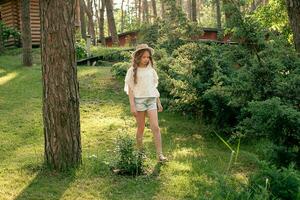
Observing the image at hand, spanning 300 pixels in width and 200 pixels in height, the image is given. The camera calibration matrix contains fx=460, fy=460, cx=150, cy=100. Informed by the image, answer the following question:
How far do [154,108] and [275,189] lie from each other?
2.93 m

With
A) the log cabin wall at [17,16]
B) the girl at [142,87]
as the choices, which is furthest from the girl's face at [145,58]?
the log cabin wall at [17,16]

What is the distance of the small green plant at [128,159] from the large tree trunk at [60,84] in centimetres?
67

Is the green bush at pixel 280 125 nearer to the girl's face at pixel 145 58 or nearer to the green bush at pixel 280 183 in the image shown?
the green bush at pixel 280 183

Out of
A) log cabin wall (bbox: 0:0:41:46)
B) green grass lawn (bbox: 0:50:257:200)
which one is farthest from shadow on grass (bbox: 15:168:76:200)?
log cabin wall (bbox: 0:0:41:46)

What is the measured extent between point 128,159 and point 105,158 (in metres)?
0.81

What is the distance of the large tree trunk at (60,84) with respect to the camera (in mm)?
6660

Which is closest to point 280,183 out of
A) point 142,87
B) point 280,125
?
point 280,125

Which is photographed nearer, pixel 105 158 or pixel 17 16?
pixel 105 158

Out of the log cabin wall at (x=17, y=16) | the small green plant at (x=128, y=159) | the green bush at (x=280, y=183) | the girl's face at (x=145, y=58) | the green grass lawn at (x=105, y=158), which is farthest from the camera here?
the log cabin wall at (x=17, y=16)

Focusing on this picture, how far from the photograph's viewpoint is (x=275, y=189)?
502 centimetres

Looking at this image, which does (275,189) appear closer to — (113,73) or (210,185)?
(210,185)

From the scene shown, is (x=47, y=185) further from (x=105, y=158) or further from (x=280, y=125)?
(x=280, y=125)

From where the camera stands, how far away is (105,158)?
296 inches

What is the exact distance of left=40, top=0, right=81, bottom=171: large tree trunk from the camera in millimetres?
6660
